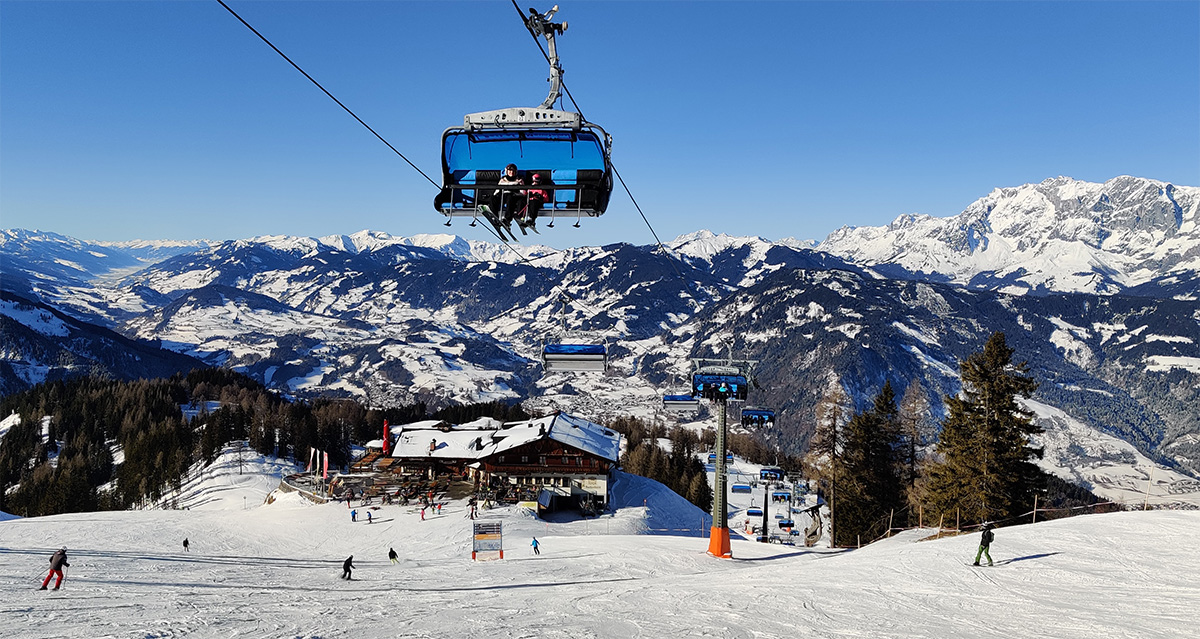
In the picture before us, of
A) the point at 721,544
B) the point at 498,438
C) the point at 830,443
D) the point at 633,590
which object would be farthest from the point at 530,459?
the point at 633,590

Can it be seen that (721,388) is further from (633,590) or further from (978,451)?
(978,451)

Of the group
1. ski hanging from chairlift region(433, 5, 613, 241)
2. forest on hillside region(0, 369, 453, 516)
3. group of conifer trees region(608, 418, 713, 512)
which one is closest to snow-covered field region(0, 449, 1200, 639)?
ski hanging from chairlift region(433, 5, 613, 241)

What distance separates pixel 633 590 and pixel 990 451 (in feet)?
78.7

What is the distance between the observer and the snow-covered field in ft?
49.2

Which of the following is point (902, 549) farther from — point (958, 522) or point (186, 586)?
point (186, 586)

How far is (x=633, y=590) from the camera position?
66.1 feet

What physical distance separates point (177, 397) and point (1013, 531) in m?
166

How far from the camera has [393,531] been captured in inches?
1796

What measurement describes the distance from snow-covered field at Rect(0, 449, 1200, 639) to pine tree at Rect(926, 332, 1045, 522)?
4.13 metres

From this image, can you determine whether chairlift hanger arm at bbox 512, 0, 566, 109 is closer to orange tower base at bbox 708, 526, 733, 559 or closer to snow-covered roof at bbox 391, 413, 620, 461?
orange tower base at bbox 708, 526, 733, 559

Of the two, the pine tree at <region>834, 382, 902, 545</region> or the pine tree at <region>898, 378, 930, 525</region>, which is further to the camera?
the pine tree at <region>834, 382, 902, 545</region>

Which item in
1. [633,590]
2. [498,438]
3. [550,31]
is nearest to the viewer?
[550,31]

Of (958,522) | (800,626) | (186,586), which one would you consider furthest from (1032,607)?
(186,586)

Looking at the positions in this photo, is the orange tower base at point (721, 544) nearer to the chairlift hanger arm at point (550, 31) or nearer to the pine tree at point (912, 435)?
the pine tree at point (912, 435)
